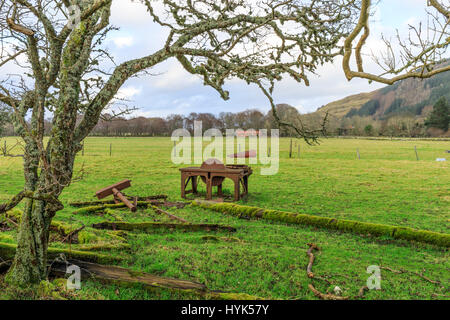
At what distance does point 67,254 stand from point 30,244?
1.04 meters

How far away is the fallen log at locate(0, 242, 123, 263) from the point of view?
584 cm

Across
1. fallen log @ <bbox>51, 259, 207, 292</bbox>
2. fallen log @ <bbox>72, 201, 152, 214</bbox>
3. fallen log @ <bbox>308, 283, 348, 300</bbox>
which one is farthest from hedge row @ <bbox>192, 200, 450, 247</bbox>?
fallen log @ <bbox>51, 259, 207, 292</bbox>

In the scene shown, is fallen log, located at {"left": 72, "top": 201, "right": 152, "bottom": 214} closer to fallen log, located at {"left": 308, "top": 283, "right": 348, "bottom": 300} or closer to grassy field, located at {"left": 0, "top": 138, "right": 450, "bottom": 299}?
grassy field, located at {"left": 0, "top": 138, "right": 450, "bottom": 299}

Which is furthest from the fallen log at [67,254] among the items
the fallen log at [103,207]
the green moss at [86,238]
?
the fallen log at [103,207]

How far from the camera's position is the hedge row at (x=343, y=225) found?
29.2ft

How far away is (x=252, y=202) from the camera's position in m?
14.8

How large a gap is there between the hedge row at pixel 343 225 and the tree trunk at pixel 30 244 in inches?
298

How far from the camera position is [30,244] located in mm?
5262

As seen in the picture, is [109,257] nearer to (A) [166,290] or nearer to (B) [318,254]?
(A) [166,290]

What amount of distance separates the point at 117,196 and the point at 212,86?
25.2ft

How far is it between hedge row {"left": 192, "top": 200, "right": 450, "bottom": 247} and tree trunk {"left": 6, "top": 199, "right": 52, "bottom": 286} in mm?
7574

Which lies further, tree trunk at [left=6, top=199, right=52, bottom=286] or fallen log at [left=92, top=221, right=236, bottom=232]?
fallen log at [left=92, top=221, right=236, bottom=232]
